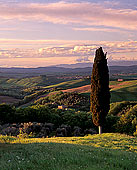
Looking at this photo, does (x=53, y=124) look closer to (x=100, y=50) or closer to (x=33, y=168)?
(x=100, y=50)

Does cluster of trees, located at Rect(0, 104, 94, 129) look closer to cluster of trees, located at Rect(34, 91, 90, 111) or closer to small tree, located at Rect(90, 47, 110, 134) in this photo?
small tree, located at Rect(90, 47, 110, 134)

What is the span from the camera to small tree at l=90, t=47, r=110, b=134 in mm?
25266

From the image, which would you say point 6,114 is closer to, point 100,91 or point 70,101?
point 100,91

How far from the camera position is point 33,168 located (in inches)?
347

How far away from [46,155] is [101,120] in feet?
51.6

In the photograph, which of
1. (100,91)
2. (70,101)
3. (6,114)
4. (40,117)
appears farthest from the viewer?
(70,101)

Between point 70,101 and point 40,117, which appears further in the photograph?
point 70,101

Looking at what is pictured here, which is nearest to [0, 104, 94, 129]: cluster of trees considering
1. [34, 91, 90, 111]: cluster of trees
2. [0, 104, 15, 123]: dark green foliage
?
[0, 104, 15, 123]: dark green foliage

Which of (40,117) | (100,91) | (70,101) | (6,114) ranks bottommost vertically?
(70,101)

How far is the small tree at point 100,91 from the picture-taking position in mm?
25266

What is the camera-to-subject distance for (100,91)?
25.3 meters

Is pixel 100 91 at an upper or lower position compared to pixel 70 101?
upper

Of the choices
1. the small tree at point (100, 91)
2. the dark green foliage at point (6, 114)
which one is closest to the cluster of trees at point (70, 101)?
the dark green foliage at point (6, 114)

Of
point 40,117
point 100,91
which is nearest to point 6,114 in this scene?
point 40,117
